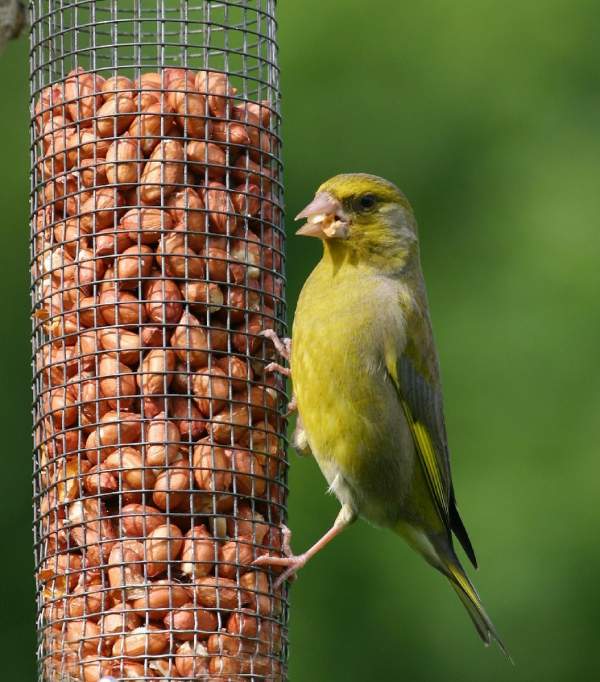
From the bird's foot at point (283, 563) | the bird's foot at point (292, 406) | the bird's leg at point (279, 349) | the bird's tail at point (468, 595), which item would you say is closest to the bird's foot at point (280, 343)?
the bird's leg at point (279, 349)

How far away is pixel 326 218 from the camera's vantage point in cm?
686

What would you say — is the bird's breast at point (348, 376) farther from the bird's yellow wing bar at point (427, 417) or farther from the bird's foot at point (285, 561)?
the bird's foot at point (285, 561)

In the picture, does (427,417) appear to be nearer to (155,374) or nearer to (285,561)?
(285,561)

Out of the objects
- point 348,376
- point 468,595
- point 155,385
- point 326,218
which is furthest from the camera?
point 468,595

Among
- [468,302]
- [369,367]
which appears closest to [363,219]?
[369,367]

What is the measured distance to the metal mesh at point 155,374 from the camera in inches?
235

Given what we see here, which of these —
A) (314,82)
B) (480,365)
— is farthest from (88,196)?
(314,82)

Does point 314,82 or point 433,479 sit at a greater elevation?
point 314,82

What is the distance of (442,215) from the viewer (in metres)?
12.9

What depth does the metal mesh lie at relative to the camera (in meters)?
5.98

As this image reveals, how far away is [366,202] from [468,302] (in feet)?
17.1

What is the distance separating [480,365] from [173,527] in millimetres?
5874

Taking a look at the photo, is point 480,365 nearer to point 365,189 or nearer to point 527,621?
point 527,621

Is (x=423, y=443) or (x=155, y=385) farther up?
(x=423, y=443)
